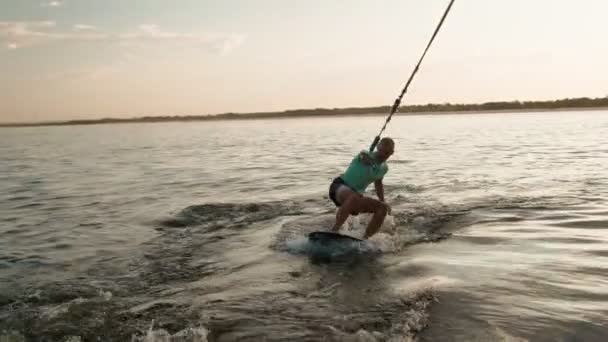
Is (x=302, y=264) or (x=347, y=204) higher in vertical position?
(x=347, y=204)

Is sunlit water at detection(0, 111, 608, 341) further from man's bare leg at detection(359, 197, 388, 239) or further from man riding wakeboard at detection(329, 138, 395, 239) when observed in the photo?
man riding wakeboard at detection(329, 138, 395, 239)

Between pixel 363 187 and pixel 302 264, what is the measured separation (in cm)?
187

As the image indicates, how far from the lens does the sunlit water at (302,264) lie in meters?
6.43

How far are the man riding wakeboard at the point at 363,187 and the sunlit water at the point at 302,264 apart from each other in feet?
1.77

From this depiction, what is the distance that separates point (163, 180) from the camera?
71.1ft

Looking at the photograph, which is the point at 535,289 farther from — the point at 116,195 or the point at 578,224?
the point at 116,195

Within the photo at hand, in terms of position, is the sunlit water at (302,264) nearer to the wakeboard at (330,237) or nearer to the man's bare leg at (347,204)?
the wakeboard at (330,237)

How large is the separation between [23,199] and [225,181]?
6598 mm

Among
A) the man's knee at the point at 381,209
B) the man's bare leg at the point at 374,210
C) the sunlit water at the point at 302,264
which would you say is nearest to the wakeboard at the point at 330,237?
the sunlit water at the point at 302,264

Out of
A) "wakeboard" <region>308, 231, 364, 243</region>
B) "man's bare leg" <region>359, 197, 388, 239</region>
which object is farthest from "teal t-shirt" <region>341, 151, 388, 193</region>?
"wakeboard" <region>308, 231, 364, 243</region>

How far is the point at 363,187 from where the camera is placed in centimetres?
1006

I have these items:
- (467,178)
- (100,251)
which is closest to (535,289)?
(100,251)

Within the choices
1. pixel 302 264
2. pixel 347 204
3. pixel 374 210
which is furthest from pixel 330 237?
pixel 374 210

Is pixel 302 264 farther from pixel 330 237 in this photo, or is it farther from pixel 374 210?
pixel 374 210
